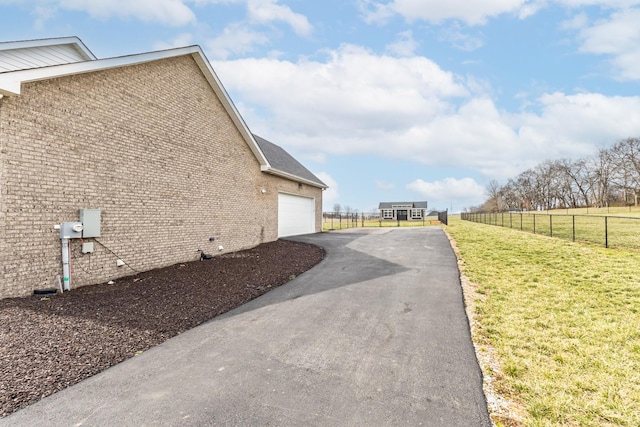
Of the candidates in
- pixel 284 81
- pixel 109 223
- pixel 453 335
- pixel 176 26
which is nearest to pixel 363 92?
pixel 284 81

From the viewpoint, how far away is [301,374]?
3.37 m

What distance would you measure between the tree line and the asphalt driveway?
206 feet

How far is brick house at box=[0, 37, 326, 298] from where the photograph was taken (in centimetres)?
568

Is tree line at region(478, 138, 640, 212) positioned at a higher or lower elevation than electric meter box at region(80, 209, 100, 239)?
higher

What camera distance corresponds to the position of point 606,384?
3.14m

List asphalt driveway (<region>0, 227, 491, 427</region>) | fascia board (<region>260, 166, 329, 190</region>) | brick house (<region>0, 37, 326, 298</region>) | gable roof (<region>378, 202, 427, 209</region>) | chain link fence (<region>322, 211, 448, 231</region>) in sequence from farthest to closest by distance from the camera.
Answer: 1. gable roof (<region>378, 202, 427, 209</region>)
2. chain link fence (<region>322, 211, 448, 231</region>)
3. fascia board (<region>260, 166, 329, 190</region>)
4. brick house (<region>0, 37, 326, 298</region>)
5. asphalt driveway (<region>0, 227, 491, 427</region>)

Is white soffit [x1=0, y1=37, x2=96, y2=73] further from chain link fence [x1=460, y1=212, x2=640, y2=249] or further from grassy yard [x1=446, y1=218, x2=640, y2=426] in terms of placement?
chain link fence [x1=460, y1=212, x2=640, y2=249]

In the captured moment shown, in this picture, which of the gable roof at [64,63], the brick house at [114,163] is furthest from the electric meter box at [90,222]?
the gable roof at [64,63]

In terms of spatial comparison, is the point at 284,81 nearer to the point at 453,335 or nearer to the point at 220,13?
the point at 220,13

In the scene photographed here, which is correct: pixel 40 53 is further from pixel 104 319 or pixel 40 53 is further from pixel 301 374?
pixel 301 374

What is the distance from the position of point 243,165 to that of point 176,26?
16.0ft

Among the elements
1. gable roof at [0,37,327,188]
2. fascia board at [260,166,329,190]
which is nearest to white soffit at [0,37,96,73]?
gable roof at [0,37,327,188]

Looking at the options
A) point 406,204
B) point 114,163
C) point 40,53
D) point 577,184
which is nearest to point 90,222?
point 114,163

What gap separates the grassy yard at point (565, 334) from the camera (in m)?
2.84
